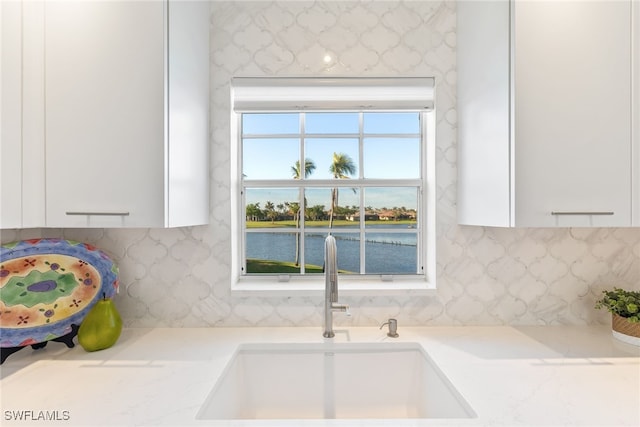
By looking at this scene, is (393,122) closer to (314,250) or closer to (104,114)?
(314,250)

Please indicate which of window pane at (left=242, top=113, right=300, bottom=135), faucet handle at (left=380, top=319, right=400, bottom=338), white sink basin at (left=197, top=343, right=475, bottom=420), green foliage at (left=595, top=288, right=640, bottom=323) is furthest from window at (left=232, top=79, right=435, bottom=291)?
green foliage at (left=595, top=288, right=640, bottom=323)

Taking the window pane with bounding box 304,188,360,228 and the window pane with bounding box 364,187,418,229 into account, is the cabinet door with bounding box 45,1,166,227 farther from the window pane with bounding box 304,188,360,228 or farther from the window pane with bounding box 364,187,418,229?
the window pane with bounding box 364,187,418,229

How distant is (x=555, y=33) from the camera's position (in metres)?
1.22

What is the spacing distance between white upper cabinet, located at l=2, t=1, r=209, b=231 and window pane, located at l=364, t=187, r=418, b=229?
101 cm

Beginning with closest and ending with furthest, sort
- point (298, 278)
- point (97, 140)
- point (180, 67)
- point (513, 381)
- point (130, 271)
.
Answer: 1. point (513, 381)
2. point (97, 140)
3. point (180, 67)
4. point (130, 271)
5. point (298, 278)

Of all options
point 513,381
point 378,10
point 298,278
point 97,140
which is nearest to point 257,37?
point 378,10

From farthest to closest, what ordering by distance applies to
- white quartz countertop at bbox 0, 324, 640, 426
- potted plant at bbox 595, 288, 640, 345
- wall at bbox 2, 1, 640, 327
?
wall at bbox 2, 1, 640, 327
potted plant at bbox 595, 288, 640, 345
white quartz countertop at bbox 0, 324, 640, 426

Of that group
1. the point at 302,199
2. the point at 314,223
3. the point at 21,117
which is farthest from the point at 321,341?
the point at 21,117

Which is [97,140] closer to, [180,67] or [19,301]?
[180,67]

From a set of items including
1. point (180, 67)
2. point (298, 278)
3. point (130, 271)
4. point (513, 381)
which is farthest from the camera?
point (298, 278)

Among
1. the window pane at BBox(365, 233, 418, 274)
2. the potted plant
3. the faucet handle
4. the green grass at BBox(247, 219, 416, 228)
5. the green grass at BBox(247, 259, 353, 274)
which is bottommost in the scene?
the faucet handle

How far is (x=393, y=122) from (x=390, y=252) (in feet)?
2.28

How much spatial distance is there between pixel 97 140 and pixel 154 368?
0.84m

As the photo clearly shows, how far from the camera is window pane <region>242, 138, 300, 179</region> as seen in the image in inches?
71.1
